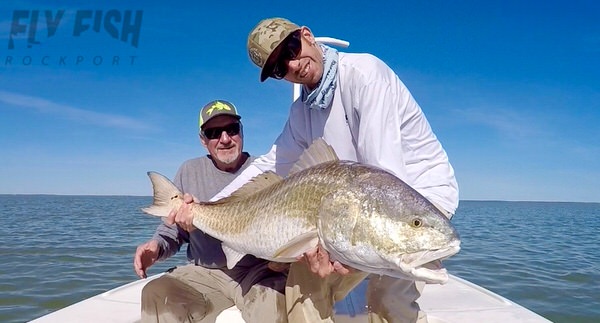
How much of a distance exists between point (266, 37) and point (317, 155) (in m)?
0.77

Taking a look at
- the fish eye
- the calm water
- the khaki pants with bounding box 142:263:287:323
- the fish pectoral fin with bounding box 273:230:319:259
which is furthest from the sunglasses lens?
the calm water

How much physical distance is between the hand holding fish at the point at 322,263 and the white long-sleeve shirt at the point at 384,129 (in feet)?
1.87

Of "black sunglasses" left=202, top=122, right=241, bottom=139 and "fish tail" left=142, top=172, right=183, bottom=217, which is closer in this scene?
"fish tail" left=142, top=172, right=183, bottom=217

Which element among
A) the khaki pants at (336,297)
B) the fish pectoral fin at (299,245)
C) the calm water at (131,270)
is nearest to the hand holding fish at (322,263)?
the fish pectoral fin at (299,245)

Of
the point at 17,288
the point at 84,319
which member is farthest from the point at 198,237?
the point at 17,288

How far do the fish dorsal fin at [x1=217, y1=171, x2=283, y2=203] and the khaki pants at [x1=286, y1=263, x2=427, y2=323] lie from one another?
1.74 feet

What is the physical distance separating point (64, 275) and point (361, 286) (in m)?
8.79

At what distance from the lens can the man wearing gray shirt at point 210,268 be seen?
364 cm

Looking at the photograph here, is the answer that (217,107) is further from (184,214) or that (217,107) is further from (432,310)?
(432,310)

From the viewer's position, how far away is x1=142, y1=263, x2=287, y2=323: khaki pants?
3.54m

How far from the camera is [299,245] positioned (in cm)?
267

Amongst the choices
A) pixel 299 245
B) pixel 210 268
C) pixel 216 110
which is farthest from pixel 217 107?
pixel 299 245

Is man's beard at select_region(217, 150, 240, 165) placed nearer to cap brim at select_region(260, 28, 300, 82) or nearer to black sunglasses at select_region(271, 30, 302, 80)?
cap brim at select_region(260, 28, 300, 82)

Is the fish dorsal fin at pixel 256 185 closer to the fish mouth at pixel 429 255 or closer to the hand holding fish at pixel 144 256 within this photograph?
the hand holding fish at pixel 144 256
